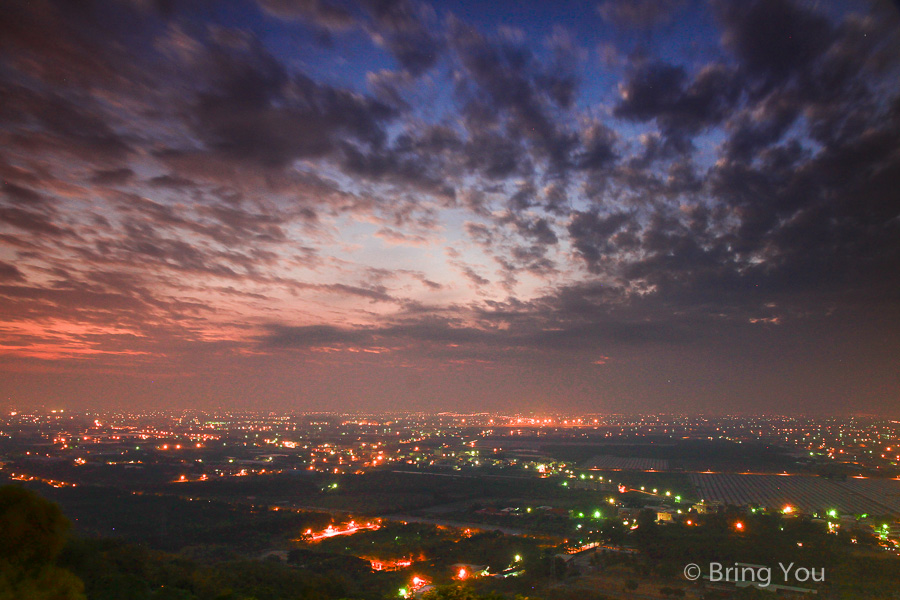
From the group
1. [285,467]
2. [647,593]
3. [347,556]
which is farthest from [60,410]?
[647,593]

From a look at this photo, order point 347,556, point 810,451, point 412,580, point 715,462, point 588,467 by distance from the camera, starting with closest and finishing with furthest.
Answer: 1. point 412,580
2. point 347,556
3. point 588,467
4. point 715,462
5. point 810,451

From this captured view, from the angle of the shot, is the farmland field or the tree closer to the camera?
the tree

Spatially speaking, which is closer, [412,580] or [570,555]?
[412,580]

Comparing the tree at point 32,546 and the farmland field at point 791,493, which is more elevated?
the tree at point 32,546

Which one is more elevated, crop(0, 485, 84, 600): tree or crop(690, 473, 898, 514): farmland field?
crop(0, 485, 84, 600): tree

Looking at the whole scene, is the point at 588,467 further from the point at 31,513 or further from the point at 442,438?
the point at 31,513

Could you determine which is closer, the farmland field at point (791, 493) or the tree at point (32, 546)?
the tree at point (32, 546)

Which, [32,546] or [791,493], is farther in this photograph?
[791,493]

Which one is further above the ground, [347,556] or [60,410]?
[60,410]
